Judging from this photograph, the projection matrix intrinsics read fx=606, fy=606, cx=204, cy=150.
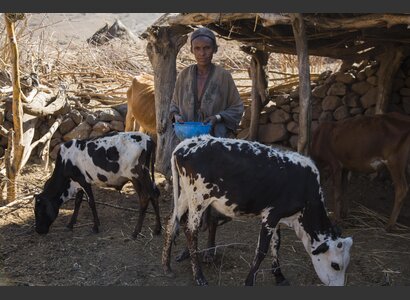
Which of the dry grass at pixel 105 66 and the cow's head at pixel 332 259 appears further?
the dry grass at pixel 105 66

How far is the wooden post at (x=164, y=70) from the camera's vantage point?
8266mm

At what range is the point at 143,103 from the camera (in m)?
10.6

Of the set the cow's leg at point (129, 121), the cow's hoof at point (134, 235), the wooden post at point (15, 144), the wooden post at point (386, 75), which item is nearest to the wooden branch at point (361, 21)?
the wooden post at point (386, 75)

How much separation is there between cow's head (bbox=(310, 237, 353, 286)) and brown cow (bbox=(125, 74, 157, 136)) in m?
5.57

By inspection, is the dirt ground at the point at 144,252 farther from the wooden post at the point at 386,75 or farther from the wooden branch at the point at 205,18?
the wooden branch at the point at 205,18

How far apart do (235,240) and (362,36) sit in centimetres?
335

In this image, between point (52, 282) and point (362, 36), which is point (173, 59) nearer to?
point (362, 36)

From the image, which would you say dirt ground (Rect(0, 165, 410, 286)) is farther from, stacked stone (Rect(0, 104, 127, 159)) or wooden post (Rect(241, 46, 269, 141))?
stacked stone (Rect(0, 104, 127, 159))

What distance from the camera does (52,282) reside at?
235 inches

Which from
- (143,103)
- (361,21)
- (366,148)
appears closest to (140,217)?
(366,148)

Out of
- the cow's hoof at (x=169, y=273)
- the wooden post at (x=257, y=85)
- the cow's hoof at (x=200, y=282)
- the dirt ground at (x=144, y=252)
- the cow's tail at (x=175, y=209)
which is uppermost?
the wooden post at (x=257, y=85)

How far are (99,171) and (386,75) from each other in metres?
4.67

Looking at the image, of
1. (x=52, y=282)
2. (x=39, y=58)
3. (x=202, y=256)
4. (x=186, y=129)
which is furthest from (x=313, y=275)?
(x=39, y=58)

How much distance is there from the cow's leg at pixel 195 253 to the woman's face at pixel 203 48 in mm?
1675
